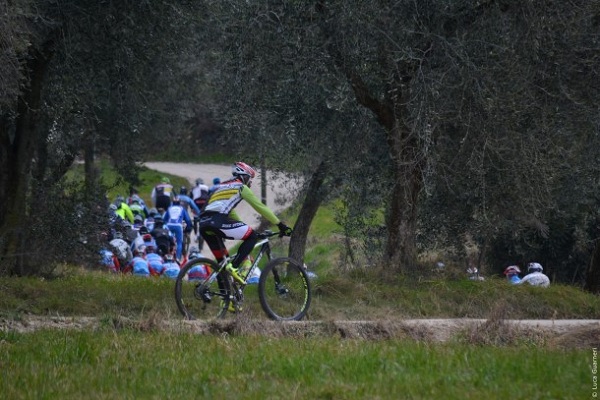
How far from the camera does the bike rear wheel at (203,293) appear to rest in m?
11.6

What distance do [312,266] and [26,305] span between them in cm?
1509

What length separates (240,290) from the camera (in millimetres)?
11695

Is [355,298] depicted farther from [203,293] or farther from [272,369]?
[272,369]

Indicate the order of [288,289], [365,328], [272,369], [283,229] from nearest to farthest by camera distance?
[272,369], [365,328], [283,229], [288,289]

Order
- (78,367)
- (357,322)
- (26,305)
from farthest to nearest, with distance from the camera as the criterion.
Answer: (26,305) → (357,322) → (78,367)

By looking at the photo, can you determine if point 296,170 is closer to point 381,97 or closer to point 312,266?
point 381,97

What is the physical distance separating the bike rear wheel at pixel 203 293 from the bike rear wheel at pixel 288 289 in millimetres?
502

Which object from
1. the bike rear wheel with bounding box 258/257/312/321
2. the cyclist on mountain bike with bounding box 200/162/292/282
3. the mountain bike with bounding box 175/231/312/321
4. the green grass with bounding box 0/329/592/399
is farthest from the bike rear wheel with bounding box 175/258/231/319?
the green grass with bounding box 0/329/592/399

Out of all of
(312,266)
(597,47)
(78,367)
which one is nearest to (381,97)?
(597,47)

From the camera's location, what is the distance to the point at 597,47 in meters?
13.3

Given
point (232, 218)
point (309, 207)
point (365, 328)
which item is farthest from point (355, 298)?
point (309, 207)

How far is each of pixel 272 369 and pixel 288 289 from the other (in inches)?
160

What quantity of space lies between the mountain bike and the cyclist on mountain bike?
0.46ft

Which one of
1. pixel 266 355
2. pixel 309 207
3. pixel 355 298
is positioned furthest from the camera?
pixel 309 207
